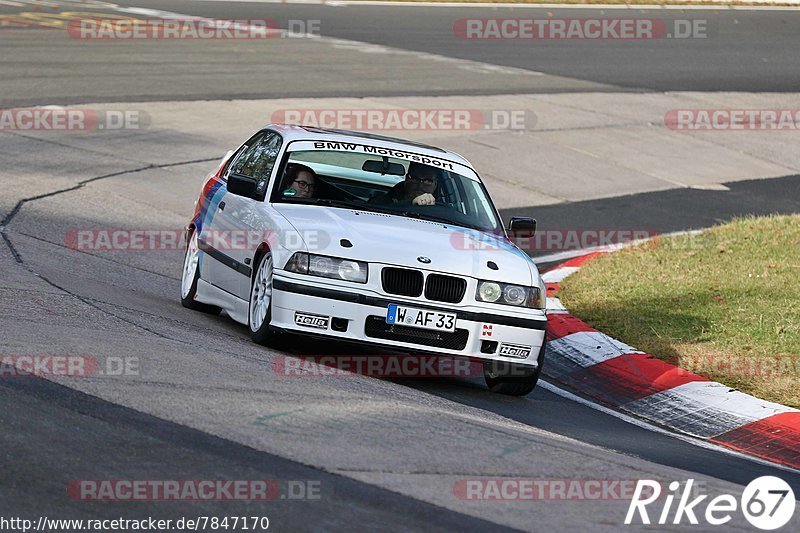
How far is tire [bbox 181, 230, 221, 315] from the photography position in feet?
33.2

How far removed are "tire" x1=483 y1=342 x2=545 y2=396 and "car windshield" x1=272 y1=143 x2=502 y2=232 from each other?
3.85 feet

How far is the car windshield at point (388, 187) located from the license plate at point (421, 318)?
1162 millimetres

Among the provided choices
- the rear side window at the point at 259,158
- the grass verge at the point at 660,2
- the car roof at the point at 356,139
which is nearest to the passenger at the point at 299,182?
the rear side window at the point at 259,158

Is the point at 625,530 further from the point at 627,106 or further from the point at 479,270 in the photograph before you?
the point at 627,106

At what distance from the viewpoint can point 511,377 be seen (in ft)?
28.4

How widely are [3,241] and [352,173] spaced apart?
3376 millimetres

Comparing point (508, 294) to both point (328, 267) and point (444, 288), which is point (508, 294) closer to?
point (444, 288)

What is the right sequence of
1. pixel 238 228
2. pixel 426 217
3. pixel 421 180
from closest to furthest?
pixel 426 217, pixel 238 228, pixel 421 180

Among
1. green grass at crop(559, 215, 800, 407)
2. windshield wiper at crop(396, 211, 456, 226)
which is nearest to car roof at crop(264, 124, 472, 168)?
windshield wiper at crop(396, 211, 456, 226)

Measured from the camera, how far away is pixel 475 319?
825cm

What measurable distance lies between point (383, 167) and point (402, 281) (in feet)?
5.89

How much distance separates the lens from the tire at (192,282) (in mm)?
10109

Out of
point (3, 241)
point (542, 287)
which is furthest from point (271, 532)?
point (3, 241)

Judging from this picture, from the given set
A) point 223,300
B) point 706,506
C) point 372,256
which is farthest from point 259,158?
point 706,506
